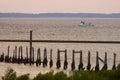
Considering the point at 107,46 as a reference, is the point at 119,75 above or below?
above

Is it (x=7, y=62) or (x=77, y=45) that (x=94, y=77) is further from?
(x=77, y=45)

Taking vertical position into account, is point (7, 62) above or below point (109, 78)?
below

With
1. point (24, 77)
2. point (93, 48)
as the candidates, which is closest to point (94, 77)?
point (24, 77)

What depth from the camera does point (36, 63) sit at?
27.0 metres

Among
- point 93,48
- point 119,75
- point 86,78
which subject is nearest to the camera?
point 86,78

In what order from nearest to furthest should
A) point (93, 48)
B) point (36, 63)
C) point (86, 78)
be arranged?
point (86, 78), point (36, 63), point (93, 48)

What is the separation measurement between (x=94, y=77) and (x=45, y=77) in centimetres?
111

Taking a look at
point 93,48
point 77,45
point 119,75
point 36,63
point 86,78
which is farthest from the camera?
point 77,45

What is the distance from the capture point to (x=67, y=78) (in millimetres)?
10164

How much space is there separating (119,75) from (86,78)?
3.47 feet

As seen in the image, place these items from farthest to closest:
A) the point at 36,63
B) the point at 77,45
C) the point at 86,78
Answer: the point at 77,45 < the point at 36,63 < the point at 86,78

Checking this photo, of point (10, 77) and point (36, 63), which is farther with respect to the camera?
point (36, 63)

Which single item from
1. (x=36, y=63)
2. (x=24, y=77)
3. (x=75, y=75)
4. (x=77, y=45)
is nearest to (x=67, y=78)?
(x=75, y=75)

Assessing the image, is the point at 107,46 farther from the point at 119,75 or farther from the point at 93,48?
the point at 119,75
